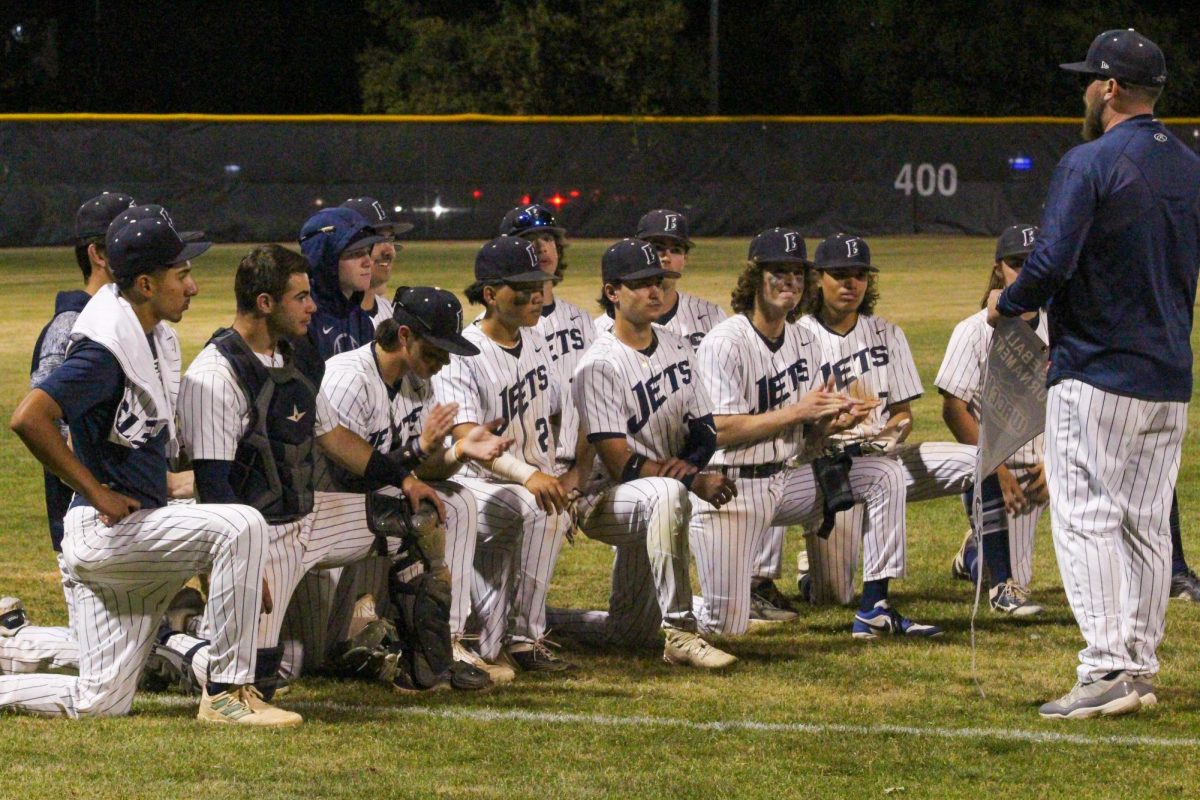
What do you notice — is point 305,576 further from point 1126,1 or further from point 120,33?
point 120,33

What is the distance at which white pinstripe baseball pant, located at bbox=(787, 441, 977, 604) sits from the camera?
674 centimetres

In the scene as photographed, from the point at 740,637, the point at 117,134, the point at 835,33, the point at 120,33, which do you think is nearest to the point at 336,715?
the point at 740,637

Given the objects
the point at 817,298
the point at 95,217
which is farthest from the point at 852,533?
the point at 95,217

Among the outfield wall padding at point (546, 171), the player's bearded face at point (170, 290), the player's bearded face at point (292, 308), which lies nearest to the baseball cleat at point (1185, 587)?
the player's bearded face at point (292, 308)

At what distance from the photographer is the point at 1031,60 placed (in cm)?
3397

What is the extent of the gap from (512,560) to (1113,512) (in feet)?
6.60

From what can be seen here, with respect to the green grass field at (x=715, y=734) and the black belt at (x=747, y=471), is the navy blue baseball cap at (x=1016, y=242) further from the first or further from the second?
the green grass field at (x=715, y=734)

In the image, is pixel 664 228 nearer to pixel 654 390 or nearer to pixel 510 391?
pixel 654 390

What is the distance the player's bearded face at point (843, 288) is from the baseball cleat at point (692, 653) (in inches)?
64.7

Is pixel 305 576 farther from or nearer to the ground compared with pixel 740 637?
farther from the ground

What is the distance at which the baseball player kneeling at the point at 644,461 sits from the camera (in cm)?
571

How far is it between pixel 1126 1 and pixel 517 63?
41.1 ft

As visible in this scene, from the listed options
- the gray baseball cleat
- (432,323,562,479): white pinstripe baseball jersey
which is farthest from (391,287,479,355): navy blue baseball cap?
the gray baseball cleat

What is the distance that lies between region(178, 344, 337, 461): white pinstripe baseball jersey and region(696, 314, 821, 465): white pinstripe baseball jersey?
200cm
